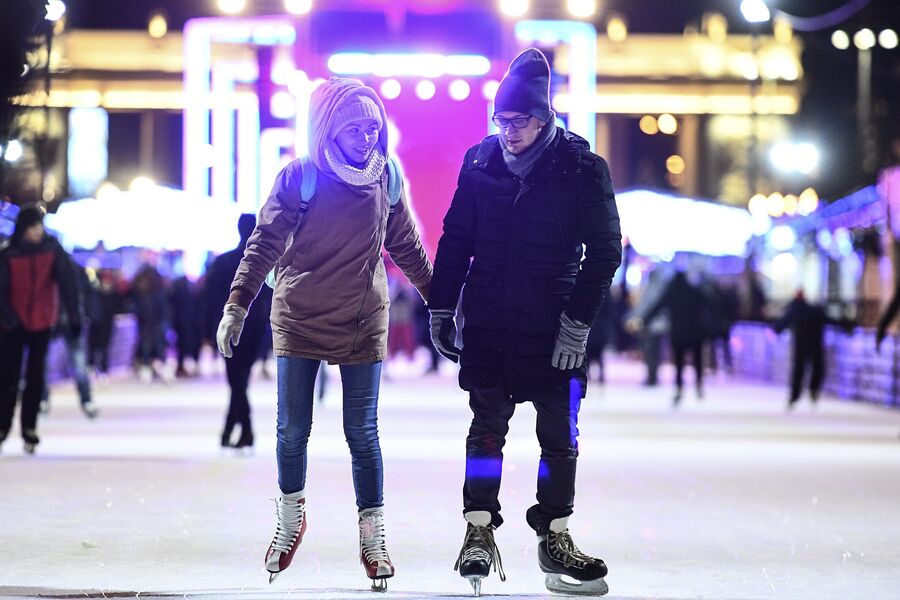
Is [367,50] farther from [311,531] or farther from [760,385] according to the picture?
[311,531]

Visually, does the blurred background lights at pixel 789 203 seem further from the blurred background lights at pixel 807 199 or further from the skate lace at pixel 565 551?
the skate lace at pixel 565 551

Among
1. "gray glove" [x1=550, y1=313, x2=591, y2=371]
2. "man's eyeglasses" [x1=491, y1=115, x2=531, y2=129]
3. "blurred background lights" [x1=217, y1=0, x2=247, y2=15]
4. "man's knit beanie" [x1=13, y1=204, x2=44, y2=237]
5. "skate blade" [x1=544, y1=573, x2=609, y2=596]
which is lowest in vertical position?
"skate blade" [x1=544, y1=573, x2=609, y2=596]

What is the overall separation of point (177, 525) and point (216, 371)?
72.0ft

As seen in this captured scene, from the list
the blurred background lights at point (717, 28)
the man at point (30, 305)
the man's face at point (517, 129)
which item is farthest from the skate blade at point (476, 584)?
the blurred background lights at point (717, 28)

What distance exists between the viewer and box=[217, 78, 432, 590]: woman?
7.09 meters

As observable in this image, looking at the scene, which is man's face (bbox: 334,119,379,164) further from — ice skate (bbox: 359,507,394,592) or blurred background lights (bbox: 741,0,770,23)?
blurred background lights (bbox: 741,0,770,23)

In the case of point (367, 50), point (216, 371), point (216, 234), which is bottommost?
point (216, 371)

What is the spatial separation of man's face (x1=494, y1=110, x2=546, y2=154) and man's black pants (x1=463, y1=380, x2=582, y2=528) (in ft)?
2.88

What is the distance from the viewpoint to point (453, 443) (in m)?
15.2

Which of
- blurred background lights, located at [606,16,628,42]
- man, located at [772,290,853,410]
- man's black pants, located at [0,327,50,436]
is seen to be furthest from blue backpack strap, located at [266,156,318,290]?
blurred background lights, located at [606,16,628,42]

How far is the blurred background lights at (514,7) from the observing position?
3319 cm

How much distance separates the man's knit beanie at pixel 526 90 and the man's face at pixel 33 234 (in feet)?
23.9

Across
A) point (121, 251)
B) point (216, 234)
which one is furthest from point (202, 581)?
point (121, 251)

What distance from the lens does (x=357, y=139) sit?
23.4 ft
